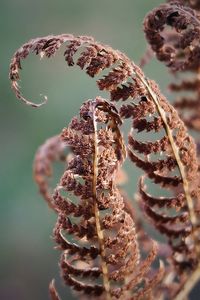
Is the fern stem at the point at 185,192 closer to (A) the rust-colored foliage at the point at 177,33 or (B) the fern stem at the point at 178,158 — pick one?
(B) the fern stem at the point at 178,158

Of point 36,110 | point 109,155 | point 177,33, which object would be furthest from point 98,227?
point 36,110

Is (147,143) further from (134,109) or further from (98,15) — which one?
(98,15)

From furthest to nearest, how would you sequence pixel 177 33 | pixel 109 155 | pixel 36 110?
pixel 36 110
pixel 177 33
pixel 109 155

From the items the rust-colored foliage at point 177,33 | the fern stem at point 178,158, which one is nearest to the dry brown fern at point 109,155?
the fern stem at point 178,158

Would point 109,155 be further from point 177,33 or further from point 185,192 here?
point 177,33

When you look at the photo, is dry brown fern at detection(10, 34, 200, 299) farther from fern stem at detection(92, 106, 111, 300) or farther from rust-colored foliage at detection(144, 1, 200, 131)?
rust-colored foliage at detection(144, 1, 200, 131)

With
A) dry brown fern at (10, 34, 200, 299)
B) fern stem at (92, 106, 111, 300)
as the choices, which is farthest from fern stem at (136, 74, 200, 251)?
fern stem at (92, 106, 111, 300)

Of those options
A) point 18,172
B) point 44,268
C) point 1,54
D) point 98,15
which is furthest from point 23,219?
point 98,15

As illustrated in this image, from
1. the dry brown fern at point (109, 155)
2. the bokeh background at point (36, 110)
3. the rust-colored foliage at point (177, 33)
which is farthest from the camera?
the bokeh background at point (36, 110)

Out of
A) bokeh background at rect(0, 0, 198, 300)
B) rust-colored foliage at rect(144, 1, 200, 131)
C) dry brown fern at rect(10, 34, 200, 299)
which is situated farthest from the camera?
bokeh background at rect(0, 0, 198, 300)
